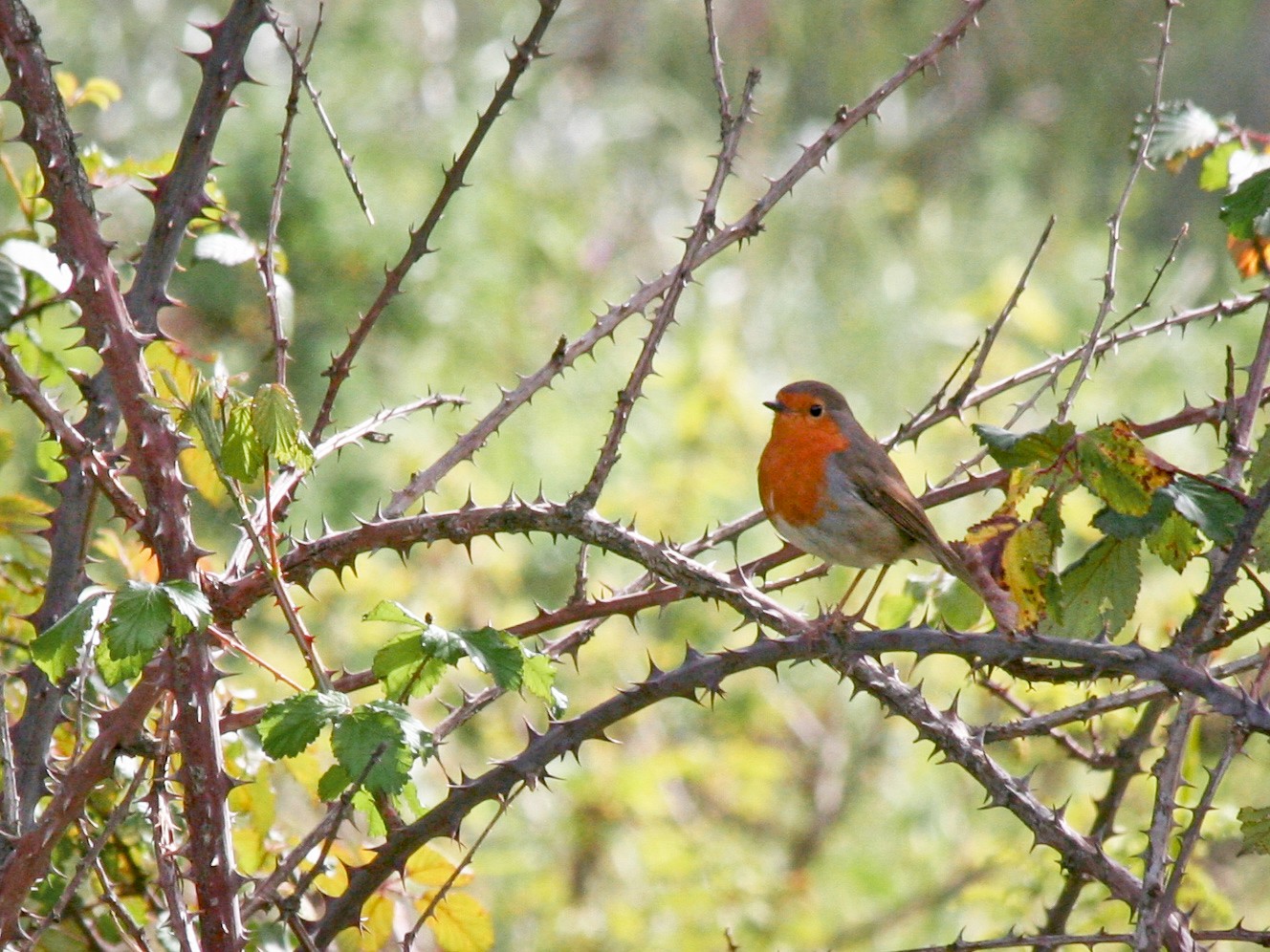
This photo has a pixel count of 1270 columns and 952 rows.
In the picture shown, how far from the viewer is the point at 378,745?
1.20m

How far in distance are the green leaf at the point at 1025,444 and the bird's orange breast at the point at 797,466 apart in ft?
3.59

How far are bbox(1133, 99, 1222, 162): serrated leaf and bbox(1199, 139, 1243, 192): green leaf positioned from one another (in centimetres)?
3

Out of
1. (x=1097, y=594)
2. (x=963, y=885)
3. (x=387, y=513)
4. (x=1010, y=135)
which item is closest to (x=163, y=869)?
(x=387, y=513)

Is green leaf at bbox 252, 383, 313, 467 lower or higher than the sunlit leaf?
higher

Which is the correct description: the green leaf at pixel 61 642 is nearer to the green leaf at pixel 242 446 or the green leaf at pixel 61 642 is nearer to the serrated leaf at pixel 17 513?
the green leaf at pixel 242 446

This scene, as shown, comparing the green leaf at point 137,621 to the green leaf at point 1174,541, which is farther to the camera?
the green leaf at point 1174,541

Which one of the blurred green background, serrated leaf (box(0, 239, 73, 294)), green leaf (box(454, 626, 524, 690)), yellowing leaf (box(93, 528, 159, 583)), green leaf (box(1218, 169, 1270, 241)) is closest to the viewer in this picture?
green leaf (box(454, 626, 524, 690))

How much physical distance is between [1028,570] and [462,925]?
81 centimetres

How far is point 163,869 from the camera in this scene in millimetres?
1311

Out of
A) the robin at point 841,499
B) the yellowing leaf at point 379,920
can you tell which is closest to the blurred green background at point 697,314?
the robin at point 841,499

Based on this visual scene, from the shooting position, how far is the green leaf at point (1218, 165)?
2258 millimetres

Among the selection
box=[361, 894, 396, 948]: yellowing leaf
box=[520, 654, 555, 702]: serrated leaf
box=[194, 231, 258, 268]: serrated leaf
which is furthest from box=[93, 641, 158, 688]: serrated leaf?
box=[194, 231, 258, 268]: serrated leaf

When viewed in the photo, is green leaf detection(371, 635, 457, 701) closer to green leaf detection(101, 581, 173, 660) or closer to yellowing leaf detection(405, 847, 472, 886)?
green leaf detection(101, 581, 173, 660)

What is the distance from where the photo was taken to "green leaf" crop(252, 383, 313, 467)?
123cm
